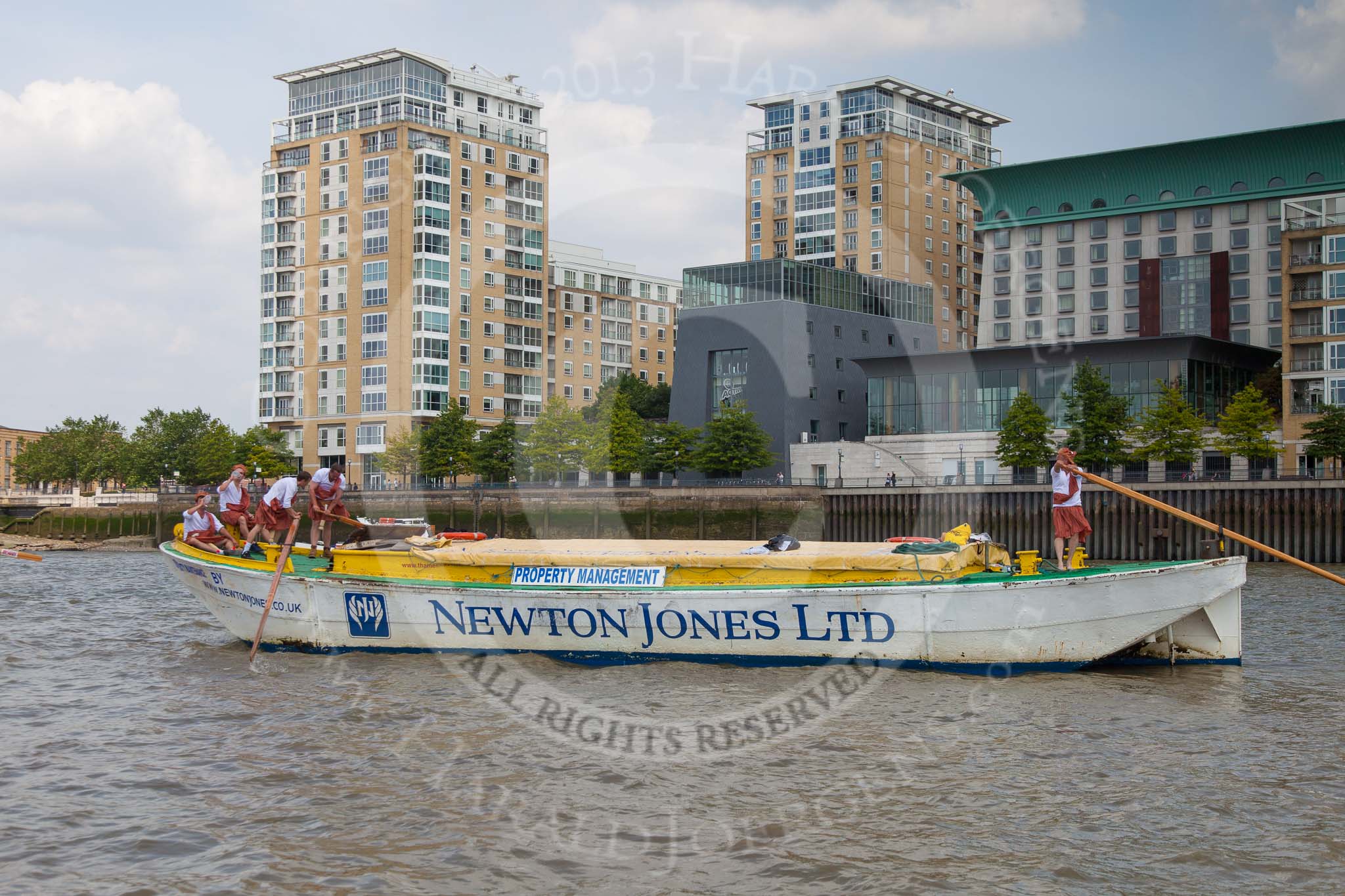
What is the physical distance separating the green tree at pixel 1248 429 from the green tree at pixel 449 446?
158ft

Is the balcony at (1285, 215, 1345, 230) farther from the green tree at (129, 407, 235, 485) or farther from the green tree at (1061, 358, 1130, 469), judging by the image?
the green tree at (129, 407, 235, 485)

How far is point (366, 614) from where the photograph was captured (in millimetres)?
21047

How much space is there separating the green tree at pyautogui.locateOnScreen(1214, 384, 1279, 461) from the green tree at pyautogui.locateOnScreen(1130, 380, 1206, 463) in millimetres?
1325

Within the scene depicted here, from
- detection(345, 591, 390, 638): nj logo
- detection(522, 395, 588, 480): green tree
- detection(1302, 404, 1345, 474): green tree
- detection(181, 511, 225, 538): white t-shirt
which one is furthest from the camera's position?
detection(522, 395, 588, 480): green tree

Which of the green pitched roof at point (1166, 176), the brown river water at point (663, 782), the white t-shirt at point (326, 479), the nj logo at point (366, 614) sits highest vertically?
the green pitched roof at point (1166, 176)

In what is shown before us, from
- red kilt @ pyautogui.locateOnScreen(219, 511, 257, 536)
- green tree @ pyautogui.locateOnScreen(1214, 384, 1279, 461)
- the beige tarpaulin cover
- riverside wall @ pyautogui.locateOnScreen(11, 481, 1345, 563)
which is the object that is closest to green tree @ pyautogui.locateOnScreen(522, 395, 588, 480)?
riverside wall @ pyautogui.locateOnScreen(11, 481, 1345, 563)

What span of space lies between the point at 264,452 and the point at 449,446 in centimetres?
1414

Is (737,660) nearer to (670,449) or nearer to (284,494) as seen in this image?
(284,494)

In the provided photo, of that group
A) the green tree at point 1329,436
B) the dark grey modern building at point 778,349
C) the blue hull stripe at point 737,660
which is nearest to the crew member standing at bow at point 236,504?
the blue hull stripe at point 737,660

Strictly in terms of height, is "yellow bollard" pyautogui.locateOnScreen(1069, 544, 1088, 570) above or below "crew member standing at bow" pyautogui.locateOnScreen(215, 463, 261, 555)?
below

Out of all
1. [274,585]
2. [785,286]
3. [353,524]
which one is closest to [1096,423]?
[785,286]

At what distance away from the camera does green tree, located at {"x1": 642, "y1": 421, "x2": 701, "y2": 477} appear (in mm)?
81000

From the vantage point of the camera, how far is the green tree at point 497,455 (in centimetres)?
8362

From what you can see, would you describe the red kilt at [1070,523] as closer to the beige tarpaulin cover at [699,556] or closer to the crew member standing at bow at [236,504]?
the beige tarpaulin cover at [699,556]
